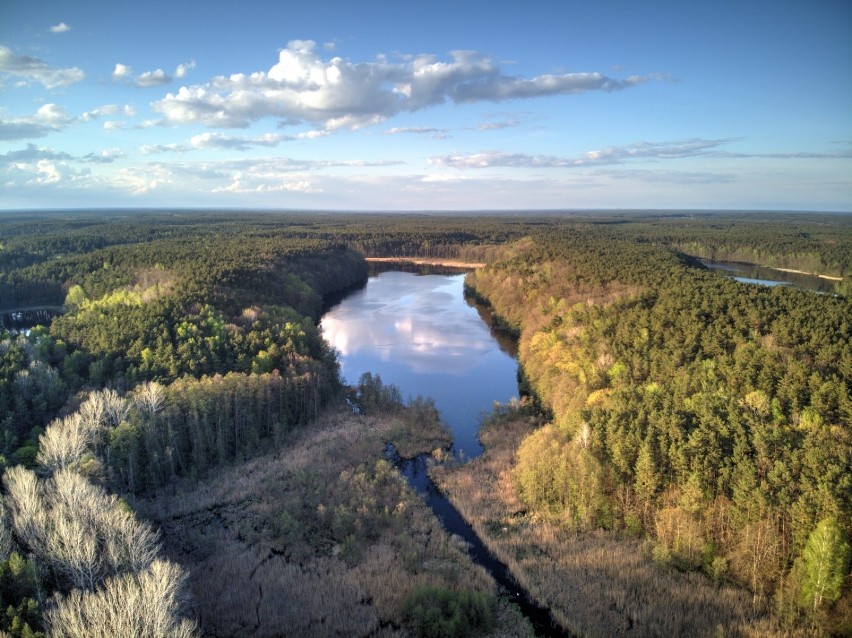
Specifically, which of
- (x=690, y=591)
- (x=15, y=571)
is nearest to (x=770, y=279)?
(x=690, y=591)

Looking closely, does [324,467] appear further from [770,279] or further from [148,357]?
[770,279]

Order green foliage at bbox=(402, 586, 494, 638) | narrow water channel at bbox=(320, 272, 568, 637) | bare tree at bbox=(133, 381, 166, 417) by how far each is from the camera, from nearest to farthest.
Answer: green foliage at bbox=(402, 586, 494, 638) < narrow water channel at bbox=(320, 272, 568, 637) < bare tree at bbox=(133, 381, 166, 417)

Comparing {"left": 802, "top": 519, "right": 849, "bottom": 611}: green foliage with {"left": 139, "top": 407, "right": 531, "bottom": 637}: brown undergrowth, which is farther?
{"left": 139, "top": 407, "right": 531, "bottom": 637}: brown undergrowth

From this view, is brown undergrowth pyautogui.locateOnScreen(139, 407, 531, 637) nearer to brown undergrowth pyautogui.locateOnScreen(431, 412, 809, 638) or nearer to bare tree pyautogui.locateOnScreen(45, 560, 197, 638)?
brown undergrowth pyautogui.locateOnScreen(431, 412, 809, 638)

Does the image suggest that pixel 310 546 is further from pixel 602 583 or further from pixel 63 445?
pixel 602 583

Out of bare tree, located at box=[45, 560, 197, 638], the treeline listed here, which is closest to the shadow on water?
the treeline

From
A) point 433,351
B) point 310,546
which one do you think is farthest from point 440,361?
point 310,546
